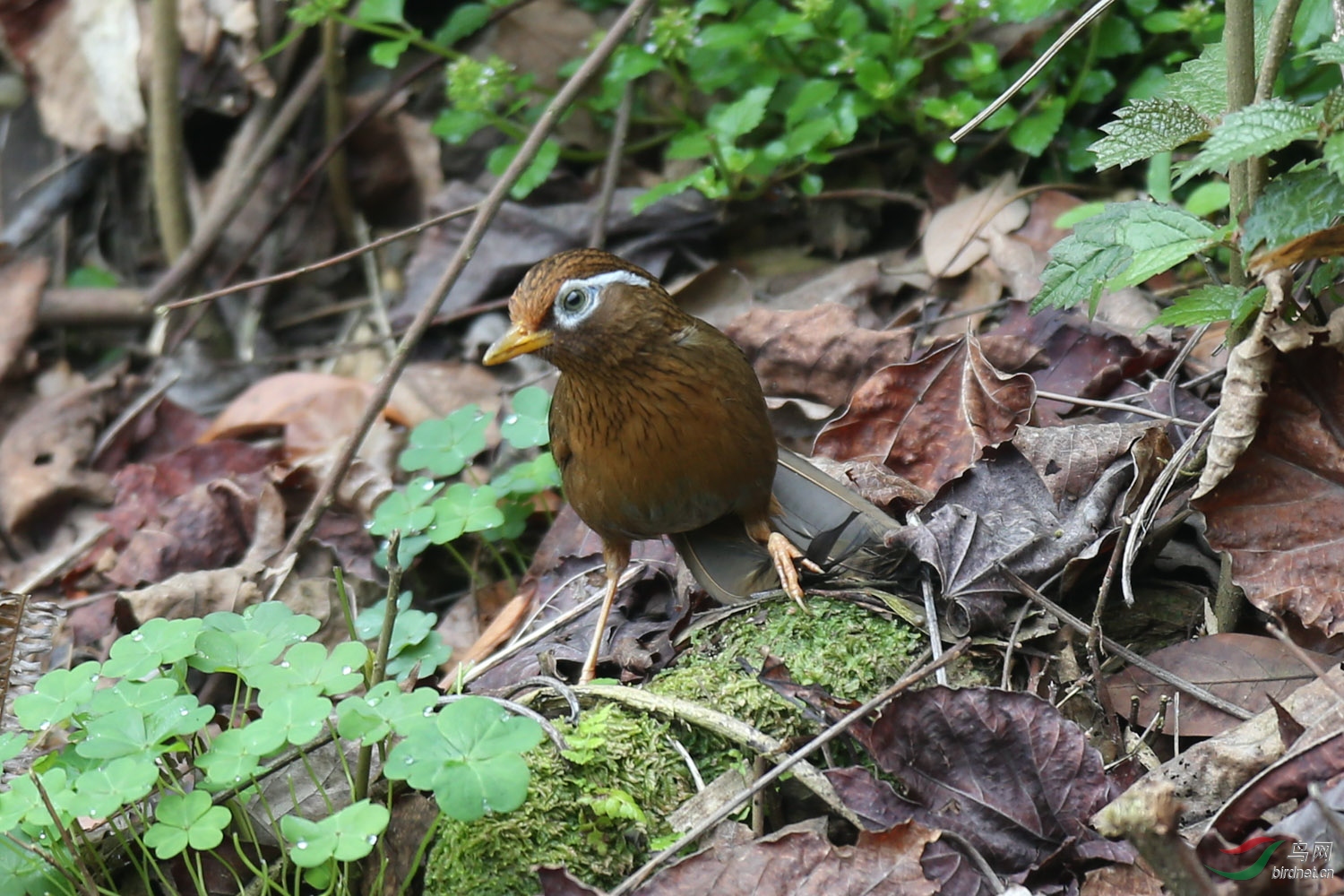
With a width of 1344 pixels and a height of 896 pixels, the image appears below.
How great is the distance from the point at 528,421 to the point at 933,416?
154 centimetres

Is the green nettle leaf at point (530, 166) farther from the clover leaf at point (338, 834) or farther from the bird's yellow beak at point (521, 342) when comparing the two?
the clover leaf at point (338, 834)

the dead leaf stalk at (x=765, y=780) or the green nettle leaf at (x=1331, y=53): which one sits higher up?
the green nettle leaf at (x=1331, y=53)

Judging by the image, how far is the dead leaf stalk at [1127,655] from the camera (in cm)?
274

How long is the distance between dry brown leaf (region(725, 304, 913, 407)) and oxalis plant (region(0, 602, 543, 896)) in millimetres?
2043

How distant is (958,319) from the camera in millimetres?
4746

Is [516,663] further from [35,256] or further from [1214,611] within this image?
[35,256]

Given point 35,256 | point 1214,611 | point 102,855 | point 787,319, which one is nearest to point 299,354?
point 35,256

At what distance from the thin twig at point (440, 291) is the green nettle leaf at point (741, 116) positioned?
0.66 metres

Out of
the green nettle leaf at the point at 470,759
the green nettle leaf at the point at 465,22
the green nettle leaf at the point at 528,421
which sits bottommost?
the green nettle leaf at the point at 528,421

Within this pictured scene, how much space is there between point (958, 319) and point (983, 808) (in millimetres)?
2549

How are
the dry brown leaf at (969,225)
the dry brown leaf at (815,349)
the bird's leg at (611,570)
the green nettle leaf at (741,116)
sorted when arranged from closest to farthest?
the bird's leg at (611,570) < the dry brown leaf at (815,349) < the green nettle leaf at (741,116) < the dry brown leaf at (969,225)

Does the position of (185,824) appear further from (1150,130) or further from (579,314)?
(1150,130)

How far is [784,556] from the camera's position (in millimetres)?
3469

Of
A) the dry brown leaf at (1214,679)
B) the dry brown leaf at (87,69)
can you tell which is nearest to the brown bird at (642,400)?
the dry brown leaf at (1214,679)
